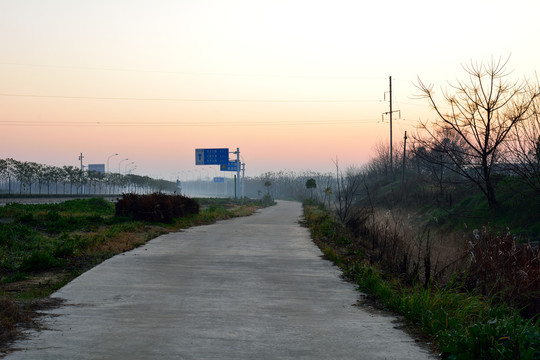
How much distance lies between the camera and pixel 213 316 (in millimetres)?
7223

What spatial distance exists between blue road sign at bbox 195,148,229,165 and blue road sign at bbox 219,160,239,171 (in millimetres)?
1269

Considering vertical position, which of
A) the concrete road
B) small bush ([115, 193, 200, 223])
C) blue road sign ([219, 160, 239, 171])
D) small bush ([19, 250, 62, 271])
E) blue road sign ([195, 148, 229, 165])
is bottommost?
the concrete road

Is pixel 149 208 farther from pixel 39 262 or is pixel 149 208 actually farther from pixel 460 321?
pixel 460 321

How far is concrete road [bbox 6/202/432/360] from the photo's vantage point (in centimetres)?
559

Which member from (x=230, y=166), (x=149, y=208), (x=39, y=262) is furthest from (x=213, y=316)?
(x=230, y=166)

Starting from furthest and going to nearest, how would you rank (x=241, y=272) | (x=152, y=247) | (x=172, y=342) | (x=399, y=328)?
(x=152, y=247) < (x=241, y=272) < (x=399, y=328) < (x=172, y=342)

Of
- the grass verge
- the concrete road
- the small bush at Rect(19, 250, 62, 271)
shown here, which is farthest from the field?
the grass verge

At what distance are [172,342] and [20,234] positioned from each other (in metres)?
12.6

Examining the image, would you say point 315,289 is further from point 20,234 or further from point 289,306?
point 20,234

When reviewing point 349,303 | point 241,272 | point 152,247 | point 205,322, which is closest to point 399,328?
point 349,303

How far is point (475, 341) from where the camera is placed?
16.9ft

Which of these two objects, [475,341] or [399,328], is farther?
[399,328]

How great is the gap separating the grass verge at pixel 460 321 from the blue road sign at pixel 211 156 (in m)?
58.8

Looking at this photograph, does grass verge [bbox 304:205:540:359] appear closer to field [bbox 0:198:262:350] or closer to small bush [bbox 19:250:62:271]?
field [bbox 0:198:262:350]
